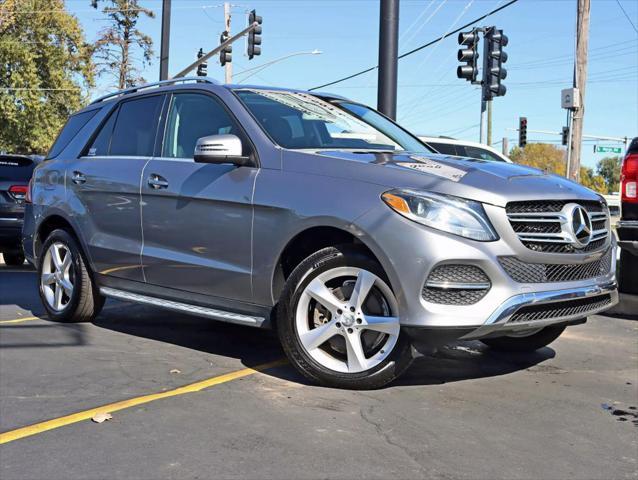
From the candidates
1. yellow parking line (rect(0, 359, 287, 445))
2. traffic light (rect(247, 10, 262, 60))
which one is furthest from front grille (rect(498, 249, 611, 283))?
traffic light (rect(247, 10, 262, 60))

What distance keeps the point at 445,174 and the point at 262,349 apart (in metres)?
2.03

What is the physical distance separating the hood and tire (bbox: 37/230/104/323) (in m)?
2.42

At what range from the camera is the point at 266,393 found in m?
4.21

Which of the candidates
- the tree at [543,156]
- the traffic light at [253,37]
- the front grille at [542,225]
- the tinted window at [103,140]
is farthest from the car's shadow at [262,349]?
the tree at [543,156]

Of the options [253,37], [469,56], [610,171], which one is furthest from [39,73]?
[610,171]

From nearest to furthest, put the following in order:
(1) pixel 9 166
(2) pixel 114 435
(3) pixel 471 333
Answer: (2) pixel 114 435
(3) pixel 471 333
(1) pixel 9 166

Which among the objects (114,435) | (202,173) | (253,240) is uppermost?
(202,173)

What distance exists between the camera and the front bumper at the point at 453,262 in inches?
153

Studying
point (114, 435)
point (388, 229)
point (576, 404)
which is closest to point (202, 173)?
point (388, 229)

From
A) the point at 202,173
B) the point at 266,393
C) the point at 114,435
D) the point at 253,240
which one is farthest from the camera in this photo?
the point at 202,173

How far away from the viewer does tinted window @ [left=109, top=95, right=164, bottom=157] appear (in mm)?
5672

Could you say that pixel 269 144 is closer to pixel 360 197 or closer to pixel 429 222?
pixel 360 197

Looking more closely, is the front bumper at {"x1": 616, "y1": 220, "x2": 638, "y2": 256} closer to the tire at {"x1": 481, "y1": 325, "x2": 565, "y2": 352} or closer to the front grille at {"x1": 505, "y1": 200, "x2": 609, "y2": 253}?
the tire at {"x1": 481, "y1": 325, "x2": 565, "y2": 352}

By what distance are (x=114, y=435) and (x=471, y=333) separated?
1.84 meters
